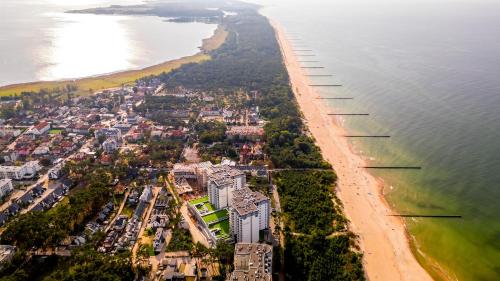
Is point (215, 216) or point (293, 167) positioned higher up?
point (293, 167)

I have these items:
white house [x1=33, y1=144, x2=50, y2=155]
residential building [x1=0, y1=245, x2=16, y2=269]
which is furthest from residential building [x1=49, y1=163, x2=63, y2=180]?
residential building [x1=0, y1=245, x2=16, y2=269]

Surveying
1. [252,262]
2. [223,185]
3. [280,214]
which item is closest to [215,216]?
[223,185]

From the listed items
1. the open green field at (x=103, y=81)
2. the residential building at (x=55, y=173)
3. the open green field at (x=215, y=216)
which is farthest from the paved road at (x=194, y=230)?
the open green field at (x=103, y=81)

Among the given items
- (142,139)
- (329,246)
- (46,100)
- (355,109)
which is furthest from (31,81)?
(329,246)

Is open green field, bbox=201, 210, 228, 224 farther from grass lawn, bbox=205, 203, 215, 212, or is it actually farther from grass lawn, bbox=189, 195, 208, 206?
grass lawn, bbox=189, 195, 208, 206

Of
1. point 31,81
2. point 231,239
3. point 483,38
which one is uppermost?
point 483,38

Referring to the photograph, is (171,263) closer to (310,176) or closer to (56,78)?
(310,176)

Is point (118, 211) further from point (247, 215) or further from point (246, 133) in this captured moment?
point (246, 133)
